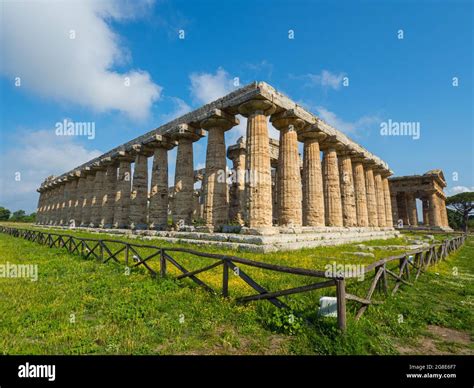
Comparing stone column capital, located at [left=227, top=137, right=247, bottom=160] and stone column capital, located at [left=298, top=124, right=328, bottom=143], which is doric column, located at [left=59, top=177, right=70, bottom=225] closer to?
stone column capital, located at [left=227, top=137, right=247, bottom=160]

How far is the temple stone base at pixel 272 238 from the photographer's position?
13.0 m

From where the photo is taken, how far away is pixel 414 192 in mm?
45406

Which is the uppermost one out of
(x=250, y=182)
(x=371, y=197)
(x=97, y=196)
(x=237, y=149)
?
(x=237, y=149)

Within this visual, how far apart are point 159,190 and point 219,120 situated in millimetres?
9018

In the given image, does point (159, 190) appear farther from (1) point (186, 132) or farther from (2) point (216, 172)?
(2) point (216, 172)

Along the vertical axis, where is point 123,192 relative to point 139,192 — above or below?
above

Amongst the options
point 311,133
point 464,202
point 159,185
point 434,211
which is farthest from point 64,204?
point 464,202

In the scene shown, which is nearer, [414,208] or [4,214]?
[414,208]

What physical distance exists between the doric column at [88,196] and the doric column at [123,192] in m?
7.99

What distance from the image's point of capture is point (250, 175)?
15.3 metres

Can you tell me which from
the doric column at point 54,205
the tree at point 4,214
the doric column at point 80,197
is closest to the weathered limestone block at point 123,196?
the doric column at point 80,197

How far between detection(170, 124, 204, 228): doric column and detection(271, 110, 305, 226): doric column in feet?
22.8

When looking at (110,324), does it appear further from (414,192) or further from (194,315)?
(414,192)

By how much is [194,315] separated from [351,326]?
122 inches
